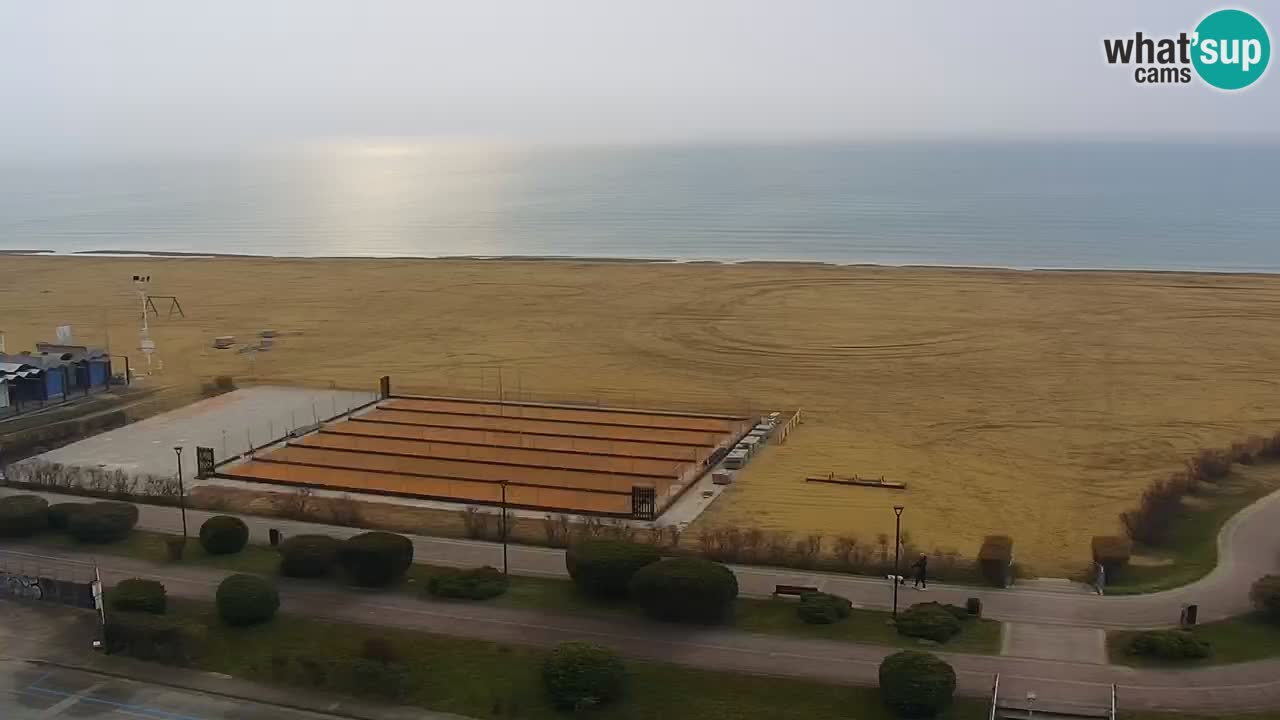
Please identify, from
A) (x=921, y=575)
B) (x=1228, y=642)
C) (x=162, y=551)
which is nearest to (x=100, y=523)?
(x=162, y=551)

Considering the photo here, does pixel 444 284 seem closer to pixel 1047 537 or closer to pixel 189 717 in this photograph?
pixel 1047 537

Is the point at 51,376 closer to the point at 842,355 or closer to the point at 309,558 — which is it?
the point at 309,558

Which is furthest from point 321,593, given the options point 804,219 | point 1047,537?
point 804,219

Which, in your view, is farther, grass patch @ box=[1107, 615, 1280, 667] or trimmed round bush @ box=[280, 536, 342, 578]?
trimmed round bush @ box=[280, 536, 342, 578]

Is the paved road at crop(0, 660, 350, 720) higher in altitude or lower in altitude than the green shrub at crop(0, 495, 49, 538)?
lower

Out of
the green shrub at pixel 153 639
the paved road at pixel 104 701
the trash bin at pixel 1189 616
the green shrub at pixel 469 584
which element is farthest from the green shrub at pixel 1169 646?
the green shrub at pixel 153 639

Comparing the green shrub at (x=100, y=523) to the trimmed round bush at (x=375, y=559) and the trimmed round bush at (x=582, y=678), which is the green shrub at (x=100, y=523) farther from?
the trimmed round bush at (x=582, y=678)

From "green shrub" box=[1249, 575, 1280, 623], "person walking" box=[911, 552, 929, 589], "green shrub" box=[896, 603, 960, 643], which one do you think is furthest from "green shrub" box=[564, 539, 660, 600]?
"green shrub" box=[1249, 575, 1280, 623]

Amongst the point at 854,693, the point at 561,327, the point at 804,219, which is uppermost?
the point at 804,219

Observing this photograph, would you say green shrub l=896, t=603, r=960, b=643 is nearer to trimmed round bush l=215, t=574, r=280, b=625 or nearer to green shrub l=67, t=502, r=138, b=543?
trimmed round bush l=215, t=574, r=280, b=625
